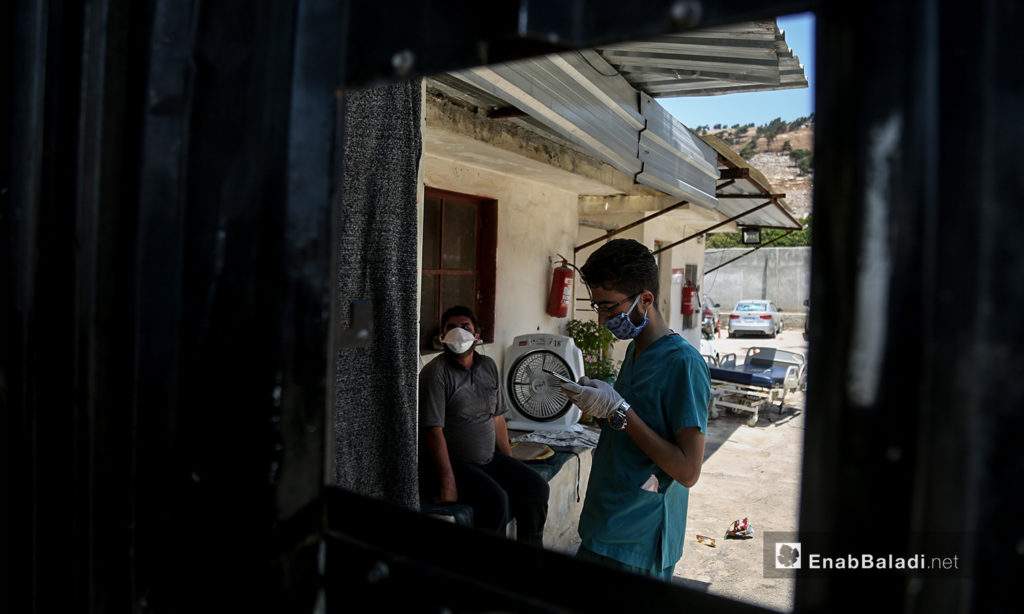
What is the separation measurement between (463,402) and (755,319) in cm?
1899

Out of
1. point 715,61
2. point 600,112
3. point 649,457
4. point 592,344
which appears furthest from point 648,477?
point 592,344

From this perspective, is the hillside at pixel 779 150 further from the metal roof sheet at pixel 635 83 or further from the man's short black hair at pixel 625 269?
the man's short black hair at pixel 625 269

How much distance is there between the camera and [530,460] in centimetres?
439

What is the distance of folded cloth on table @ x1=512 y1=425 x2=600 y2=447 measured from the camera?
15.9 feet

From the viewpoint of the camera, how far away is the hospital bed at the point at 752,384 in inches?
339

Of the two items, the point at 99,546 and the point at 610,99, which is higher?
the point at 610,99

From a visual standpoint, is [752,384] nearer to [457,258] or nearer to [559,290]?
[559,290]

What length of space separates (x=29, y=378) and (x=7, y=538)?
25 centimetres

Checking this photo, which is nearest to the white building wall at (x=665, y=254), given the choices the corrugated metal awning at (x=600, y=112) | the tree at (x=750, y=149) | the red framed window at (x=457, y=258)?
the red framed window at (x=457, y=258)

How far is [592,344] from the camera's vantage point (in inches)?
268

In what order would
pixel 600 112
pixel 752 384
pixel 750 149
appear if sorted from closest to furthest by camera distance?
1. pixel 600 112
2. pixel 752 384
3. pixel 750 149

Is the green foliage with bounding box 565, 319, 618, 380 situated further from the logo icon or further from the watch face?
the watch face

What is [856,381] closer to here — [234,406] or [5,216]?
[234,406]

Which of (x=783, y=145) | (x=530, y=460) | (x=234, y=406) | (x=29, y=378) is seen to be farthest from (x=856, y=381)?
(x=783, y=145)
